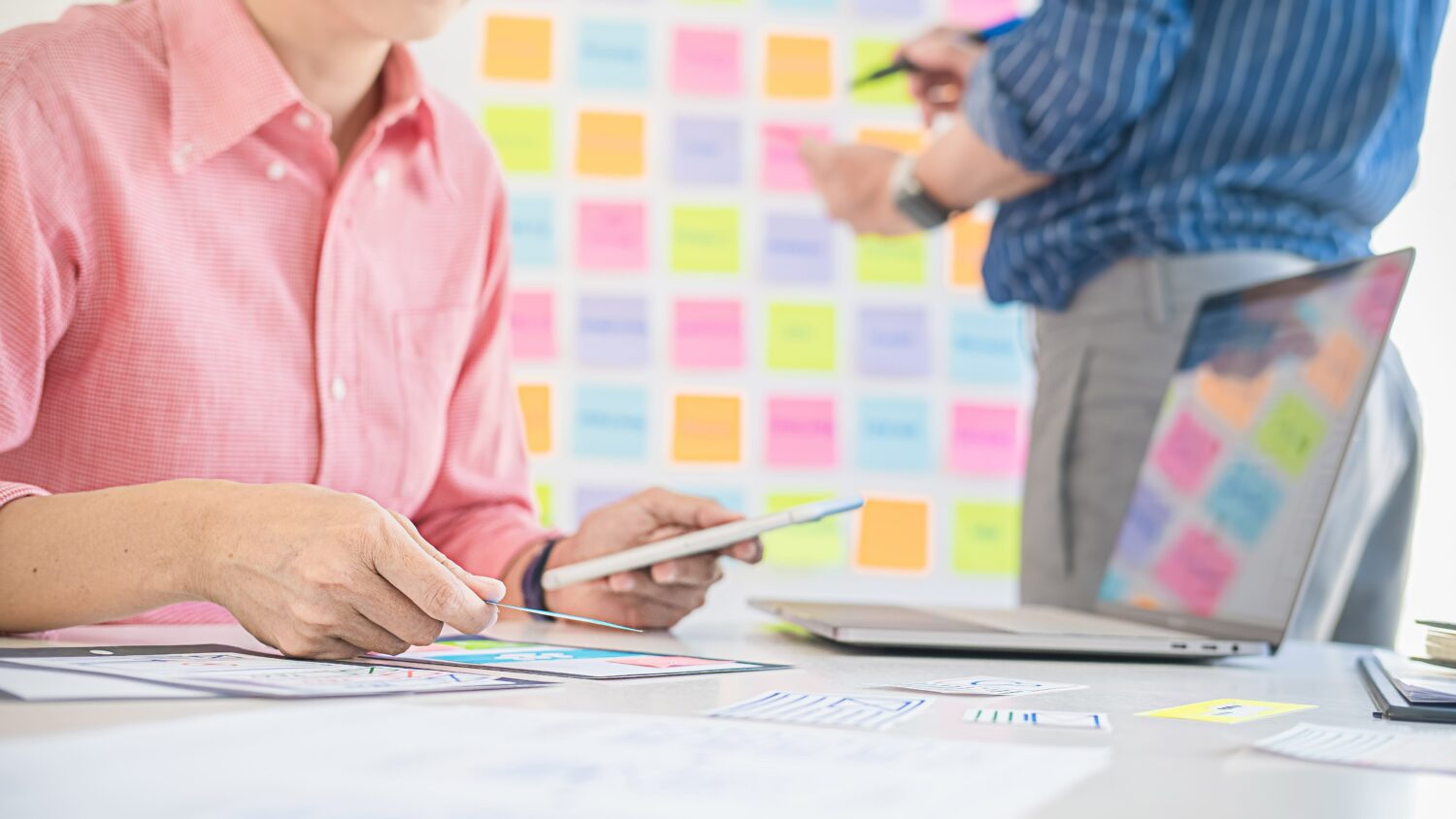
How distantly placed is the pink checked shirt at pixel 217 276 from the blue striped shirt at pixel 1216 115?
59 centimetres

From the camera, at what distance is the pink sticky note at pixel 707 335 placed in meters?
2.29

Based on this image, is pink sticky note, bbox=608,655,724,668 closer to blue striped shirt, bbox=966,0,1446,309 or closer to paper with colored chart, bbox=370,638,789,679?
paper with colored chart, bbox=370,638,789,679

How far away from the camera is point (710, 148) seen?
91.9 inches

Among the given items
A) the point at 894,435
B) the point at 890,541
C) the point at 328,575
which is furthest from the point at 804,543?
the point at 328,575

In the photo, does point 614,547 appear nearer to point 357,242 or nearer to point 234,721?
point 357,242

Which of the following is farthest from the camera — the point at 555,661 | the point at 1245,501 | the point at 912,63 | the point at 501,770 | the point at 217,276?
the point at 912,63

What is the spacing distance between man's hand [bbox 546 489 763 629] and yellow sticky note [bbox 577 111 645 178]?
145 cm

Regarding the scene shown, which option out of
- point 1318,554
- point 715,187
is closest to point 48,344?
point 1318,554

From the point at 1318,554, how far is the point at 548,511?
141 cm

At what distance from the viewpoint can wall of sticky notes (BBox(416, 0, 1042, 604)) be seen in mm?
2270

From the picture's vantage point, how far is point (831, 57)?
236cm

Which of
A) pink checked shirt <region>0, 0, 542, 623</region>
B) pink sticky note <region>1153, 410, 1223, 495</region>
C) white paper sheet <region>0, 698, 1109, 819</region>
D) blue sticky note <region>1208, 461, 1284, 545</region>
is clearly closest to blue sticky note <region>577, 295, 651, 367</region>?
pink checked shirt <region>0, 0, 542, 623</region>

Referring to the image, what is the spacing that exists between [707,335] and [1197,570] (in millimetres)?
1359

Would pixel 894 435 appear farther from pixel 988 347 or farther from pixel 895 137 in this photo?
pixel 895 137
